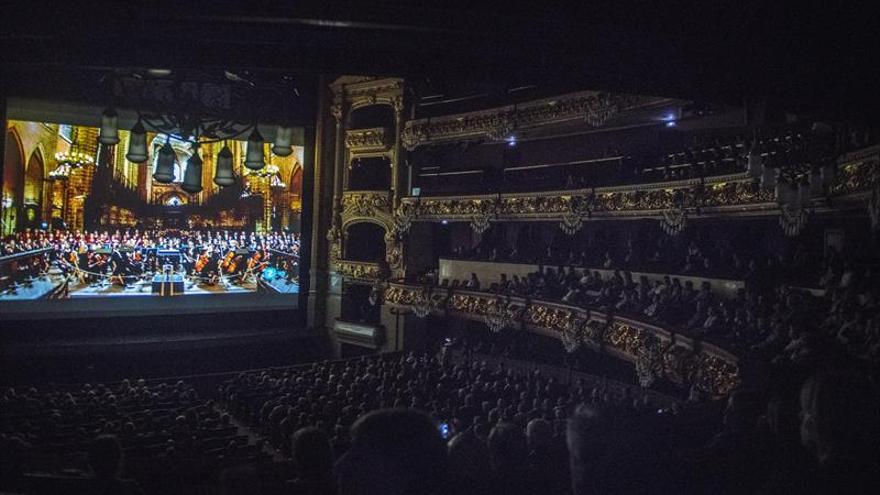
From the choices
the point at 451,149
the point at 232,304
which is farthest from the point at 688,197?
the point at 232,304

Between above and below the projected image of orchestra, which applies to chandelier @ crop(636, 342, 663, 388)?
below

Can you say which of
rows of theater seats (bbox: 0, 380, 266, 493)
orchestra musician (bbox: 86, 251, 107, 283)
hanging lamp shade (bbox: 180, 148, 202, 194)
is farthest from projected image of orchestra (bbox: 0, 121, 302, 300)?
hanging lamp shade (bbox: 180, 148, 202, 194)

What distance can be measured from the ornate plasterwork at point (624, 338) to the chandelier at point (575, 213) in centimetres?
255

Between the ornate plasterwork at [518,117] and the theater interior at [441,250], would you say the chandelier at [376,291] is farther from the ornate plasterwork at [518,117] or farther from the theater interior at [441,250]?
the ornate plasterwork at [518,117]

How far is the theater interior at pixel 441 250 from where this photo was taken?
9.16ft

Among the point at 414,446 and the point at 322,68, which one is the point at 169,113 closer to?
the point at 322,68

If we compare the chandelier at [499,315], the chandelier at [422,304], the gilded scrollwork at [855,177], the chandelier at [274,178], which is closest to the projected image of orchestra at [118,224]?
the chandelier at [274,178]

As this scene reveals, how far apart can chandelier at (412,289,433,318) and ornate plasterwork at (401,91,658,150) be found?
572cm

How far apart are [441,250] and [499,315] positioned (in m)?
7.04

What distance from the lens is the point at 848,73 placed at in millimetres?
3498

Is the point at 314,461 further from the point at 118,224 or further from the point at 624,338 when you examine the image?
the point at 118,224

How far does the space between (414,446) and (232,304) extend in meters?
23.6

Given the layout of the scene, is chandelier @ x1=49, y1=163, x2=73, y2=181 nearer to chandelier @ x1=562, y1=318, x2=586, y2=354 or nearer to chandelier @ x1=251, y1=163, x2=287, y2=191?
chandelier @ x1=251, y1=163, x2=287, y2=191

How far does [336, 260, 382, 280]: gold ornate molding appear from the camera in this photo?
24.8 metres
